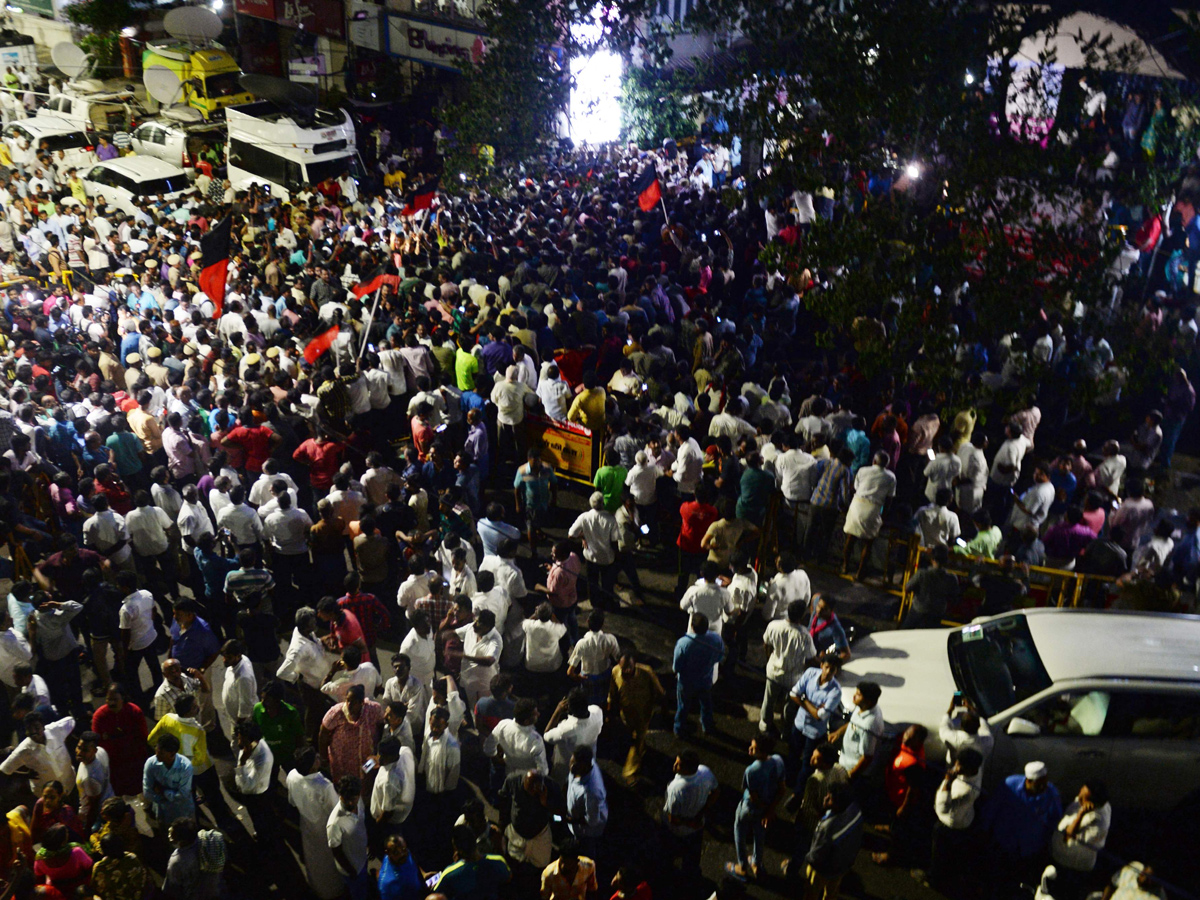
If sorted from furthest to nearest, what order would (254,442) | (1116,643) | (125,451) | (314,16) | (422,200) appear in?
(314,16) → (422,200) → (125,451) → (254,442) → (1116,643)

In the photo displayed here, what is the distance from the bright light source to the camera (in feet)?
69.6

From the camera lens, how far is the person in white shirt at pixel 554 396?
10914 millimetres

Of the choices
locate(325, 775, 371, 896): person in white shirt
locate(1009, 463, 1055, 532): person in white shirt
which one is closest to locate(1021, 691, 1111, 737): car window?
locate(1009, 463, 1055, 532): person in white shirt

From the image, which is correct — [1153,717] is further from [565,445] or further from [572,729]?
[565,445]

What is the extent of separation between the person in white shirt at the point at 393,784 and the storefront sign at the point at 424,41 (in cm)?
2889

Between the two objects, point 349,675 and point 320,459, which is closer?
point 349,675

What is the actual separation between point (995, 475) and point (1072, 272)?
2.25 m

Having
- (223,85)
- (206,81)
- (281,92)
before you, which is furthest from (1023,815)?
(223,85)

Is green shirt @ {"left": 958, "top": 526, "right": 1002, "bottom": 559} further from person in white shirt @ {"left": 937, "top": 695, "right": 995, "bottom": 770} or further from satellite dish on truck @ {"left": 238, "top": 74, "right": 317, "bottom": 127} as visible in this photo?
satellite dish on truck @ {"left": 238, "top": 74, "right": 317, "bottom": 127}

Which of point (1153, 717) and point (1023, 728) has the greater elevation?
point (1153, 717)

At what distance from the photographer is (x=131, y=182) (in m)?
20.7

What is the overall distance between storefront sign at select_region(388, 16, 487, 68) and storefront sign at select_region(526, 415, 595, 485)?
2328 centimetres

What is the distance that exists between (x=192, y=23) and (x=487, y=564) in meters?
30.1

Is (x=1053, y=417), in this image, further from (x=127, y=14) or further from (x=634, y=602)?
(x=127, y=14)
